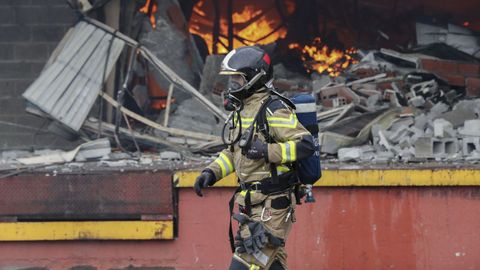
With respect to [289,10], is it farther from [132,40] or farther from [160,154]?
[160,154]

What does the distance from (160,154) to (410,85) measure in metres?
2.75

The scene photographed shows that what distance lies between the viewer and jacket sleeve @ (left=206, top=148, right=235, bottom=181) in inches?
225

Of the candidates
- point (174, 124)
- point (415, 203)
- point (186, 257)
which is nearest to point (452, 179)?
point (415, 203)

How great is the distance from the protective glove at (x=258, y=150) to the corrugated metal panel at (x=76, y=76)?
10.7 ft

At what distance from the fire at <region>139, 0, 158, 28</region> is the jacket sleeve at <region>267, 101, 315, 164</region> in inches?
170

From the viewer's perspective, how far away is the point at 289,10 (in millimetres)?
10898

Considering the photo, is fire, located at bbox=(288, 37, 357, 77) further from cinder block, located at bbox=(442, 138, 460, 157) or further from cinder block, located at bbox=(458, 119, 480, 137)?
cinder block, located at bbox=(442, 138, 460, 157)

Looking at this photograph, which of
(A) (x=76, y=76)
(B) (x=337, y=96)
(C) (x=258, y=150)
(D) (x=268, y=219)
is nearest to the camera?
(C) (x=258, y=150)

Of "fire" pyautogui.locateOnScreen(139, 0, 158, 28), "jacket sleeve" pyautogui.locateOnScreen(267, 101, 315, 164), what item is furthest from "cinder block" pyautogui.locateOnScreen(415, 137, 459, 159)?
"fire" pyautogui.locateOnScreen(139, 0, 158, 28)

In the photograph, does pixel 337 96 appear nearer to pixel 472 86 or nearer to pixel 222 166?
pixel 472 86

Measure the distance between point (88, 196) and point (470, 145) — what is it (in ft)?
10.6

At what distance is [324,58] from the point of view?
34.9ft

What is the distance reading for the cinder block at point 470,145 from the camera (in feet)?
25.2

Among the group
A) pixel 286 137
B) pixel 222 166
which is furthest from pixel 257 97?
pixel 222 166
